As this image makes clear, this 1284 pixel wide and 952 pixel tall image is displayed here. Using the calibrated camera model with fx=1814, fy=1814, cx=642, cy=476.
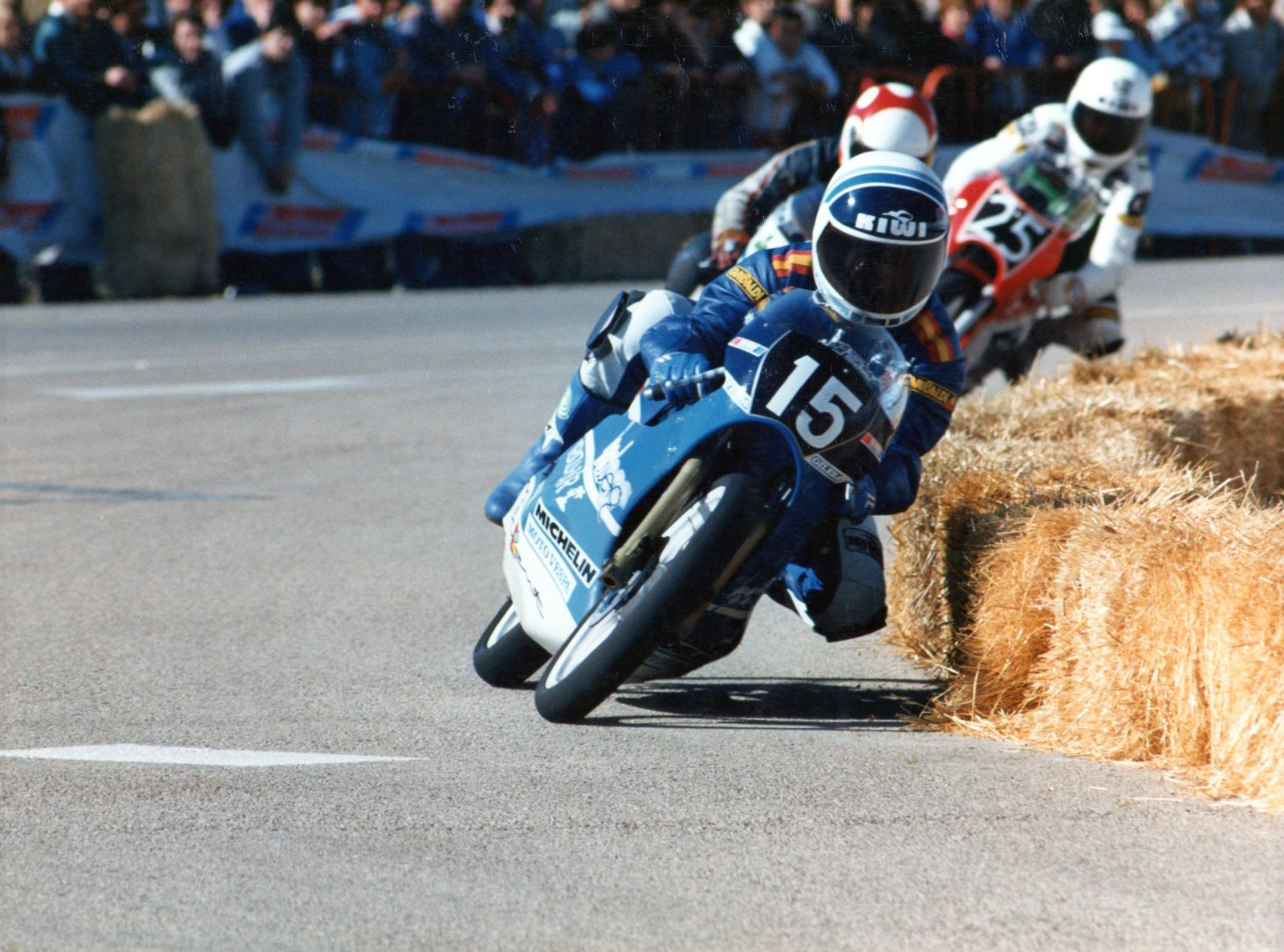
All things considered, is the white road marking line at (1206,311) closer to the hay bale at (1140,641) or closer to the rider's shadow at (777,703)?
the rider's shadow at (777,703)

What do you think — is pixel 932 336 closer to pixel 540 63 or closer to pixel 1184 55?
pixel 540 63

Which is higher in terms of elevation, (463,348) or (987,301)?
(987,301)

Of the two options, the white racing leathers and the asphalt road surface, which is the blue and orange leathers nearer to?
the asphalt road surface

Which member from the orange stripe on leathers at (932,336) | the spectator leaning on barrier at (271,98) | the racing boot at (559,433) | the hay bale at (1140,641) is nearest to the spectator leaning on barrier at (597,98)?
the spectator leaning on barrier at (271,98)

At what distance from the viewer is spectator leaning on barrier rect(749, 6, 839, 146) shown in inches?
563

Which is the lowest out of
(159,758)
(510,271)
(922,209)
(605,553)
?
(510,271)

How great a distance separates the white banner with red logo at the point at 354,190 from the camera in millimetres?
15102

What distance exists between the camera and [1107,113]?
27.2 feet

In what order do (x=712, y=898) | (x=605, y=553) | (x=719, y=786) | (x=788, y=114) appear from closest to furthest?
(x=712, y=898)
(x=719, y=786)
(x=605, y=553)
(x=788, y=114)

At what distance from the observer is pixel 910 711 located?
4.84m

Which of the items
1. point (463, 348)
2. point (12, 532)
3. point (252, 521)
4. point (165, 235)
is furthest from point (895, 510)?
point (165, 235)

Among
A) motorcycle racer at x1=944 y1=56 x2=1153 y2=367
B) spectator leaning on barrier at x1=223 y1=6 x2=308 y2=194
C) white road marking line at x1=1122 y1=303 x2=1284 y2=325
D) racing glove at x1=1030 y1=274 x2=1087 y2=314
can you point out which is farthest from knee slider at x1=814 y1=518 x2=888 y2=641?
spectator leaning on barrier at x1=223 y1=6 x2=308 y2=194

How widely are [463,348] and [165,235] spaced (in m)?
4.28

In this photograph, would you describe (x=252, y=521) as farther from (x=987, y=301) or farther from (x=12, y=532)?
(x=987, y=301)
